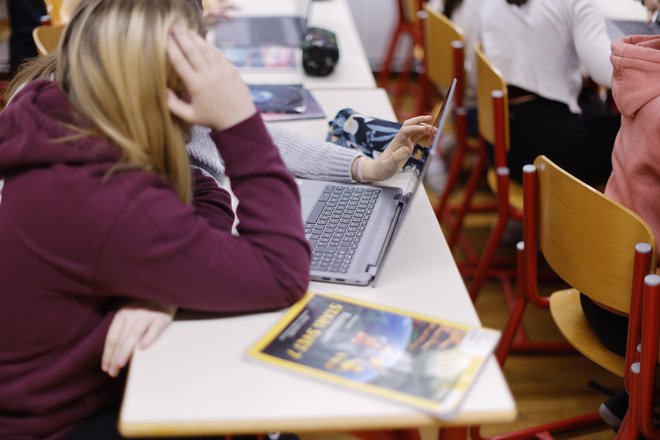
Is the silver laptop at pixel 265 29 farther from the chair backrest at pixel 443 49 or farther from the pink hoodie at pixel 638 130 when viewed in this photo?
the pink hoodie at pixel 638 130

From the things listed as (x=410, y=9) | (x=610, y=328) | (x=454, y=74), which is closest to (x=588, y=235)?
(x=610, y=328)

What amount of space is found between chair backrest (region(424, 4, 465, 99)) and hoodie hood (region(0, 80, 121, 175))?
140 cm

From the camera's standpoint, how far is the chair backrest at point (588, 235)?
1.33 meters

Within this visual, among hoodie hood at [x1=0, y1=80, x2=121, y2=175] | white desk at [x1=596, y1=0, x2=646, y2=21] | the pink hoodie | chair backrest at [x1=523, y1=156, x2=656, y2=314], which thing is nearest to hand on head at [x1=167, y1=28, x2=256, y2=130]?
hoodie hood at [x1=0, y1=80, x2=121, y2=175]

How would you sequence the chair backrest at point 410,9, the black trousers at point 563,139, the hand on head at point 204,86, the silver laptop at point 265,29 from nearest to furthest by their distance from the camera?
the hand on head at point 204,86 < the black trousers at point 563,139 < the silver laptop at point 265,29 < the chair backrest at point 410,9

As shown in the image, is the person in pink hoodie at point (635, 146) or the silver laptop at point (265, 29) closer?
the person in pink hoodie at point (635, 146)

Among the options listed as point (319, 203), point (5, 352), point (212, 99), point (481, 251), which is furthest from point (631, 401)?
point (481, 251)

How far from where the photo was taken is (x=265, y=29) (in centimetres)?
254

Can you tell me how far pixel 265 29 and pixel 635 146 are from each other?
135 centimetres

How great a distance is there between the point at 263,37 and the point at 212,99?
4.84ft

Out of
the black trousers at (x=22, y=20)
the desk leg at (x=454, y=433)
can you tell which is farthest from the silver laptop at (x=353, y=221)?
the black trousers at (x=22, y=20)

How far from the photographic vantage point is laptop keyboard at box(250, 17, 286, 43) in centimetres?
246

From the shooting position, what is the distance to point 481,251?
2.76 m

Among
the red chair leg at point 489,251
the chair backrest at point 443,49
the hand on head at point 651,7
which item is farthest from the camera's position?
the chair backrest at point 443,49
